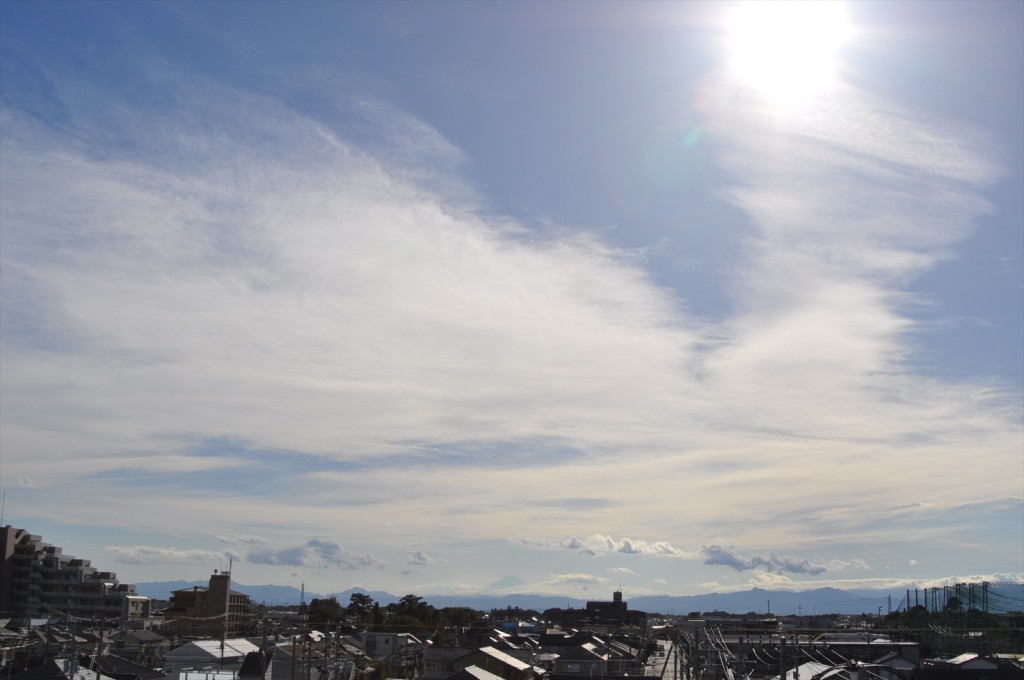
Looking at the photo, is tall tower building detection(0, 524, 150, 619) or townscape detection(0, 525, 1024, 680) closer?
townscape detection(0, 525, 1024, 680)

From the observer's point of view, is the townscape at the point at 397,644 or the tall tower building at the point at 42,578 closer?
the townscape at the point at 397,644

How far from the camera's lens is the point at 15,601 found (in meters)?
85.6

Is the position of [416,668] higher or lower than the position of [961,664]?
lower

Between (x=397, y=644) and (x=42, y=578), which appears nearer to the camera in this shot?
(x=397, y=644)

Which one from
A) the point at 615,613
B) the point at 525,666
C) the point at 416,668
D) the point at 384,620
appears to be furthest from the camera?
the point at 615,613

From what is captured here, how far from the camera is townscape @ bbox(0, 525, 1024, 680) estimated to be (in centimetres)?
2989

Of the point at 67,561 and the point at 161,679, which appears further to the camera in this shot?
the point at 67,561

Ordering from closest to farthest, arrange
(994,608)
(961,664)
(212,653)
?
(961,664) < (212,653) < (994,608)

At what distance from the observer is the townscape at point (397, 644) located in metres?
29.9

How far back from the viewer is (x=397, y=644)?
5441 centimetres

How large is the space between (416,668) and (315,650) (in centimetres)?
549

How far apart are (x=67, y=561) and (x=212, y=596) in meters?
22.2

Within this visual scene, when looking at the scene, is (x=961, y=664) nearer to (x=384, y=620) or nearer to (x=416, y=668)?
(x=416, y=668)

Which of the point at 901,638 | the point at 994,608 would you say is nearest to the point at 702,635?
the point at 994,608
